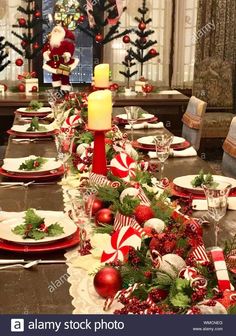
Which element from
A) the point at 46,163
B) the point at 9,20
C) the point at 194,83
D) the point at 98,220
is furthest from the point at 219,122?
the point at 98,220

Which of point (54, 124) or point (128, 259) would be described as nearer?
point (128, 259)

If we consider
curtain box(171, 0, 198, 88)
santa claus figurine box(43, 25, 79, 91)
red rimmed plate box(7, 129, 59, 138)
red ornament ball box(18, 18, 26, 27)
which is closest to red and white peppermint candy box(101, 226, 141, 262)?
red rimmed plate box(7, 129, 59, 138)

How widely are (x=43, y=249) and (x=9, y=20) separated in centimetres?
531

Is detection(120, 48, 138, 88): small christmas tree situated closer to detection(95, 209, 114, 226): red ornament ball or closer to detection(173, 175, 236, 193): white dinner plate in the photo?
detection(173, 175, 236, 193): white dinner plate

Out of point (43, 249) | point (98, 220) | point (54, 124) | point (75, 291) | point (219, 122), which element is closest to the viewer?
point (75, 291)

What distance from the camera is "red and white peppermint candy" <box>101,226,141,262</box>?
1.52 meters

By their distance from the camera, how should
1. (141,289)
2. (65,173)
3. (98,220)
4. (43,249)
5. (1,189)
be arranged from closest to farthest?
1. (141,289)
2. (43,249)
3. (98,220)
4. (1,189)
5. (65,173)

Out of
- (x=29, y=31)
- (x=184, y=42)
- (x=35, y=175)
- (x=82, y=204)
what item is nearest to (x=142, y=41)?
(x=184, y=42)

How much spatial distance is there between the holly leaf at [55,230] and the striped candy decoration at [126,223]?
0.51ft

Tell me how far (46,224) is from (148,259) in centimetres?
49

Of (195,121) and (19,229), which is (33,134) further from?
(19,229)

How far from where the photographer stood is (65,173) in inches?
98.9

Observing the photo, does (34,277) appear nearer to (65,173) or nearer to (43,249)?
(43,249)

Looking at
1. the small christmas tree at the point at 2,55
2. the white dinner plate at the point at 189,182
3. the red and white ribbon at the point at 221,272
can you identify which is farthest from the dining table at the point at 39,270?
the small christmas tree at the point at 2,55
